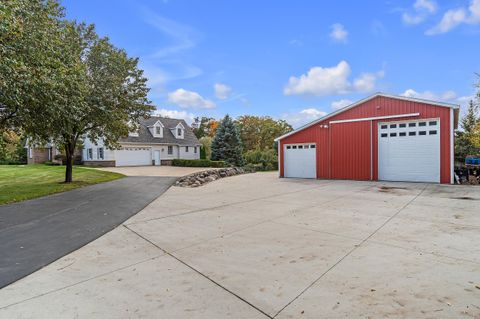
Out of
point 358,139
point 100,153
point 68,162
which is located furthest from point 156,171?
point 358,139

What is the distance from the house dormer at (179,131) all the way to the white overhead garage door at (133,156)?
4736mm

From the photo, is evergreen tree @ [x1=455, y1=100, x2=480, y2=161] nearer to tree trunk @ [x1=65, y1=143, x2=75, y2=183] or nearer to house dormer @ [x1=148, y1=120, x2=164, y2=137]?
tree trunk @ [x1=65, y1=143, x2=75, y2=183]

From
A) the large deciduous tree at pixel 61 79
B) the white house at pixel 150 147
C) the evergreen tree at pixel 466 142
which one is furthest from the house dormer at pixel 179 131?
the evergreen tree at pixel 466 142

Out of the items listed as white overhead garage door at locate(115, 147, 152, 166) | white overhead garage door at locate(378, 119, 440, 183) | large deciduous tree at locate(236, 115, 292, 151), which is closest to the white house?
white overhead garage door at locate(115, 147, 152, 166)

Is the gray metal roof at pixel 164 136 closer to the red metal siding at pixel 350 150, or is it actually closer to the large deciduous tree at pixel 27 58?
the large deciduous tree at pixel 27 58

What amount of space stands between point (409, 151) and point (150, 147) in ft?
85.9

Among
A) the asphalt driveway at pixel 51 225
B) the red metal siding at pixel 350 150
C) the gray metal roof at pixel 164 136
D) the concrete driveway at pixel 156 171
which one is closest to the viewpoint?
the asphalt driveway at pixel 51 225

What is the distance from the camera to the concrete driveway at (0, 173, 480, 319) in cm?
261

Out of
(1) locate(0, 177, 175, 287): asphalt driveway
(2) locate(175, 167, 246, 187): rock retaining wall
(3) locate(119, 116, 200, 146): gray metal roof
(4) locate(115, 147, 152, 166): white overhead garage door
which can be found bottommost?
(1) locate(0, 177, 175, 287): asphalt driveway

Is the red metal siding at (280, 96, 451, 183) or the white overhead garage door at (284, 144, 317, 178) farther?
the white overhead garage door at (284, 144, 317, 178)

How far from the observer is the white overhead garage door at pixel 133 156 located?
96.7ft

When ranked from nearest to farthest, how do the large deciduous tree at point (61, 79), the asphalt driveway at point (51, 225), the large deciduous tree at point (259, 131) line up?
the asphalt driveway at point (51, 225), the large deciduous tree at point (61, 79), the large deciduous tree at point (259, 131)

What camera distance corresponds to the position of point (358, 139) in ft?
48.3

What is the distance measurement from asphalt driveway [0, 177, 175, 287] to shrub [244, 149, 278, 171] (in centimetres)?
1799
